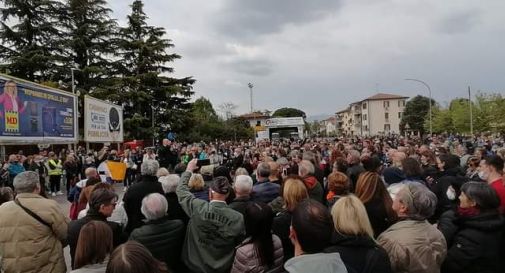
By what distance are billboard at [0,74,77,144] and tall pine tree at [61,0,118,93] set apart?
21.8m

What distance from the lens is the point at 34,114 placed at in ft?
63.4

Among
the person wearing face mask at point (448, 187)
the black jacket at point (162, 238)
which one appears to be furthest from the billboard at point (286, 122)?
the black jacket at point (162, 238)

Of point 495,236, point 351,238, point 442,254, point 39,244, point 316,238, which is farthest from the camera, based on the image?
point 39,244

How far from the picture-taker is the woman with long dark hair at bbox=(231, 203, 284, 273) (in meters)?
3.52

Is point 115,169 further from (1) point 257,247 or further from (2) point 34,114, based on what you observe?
(1) point 257,247

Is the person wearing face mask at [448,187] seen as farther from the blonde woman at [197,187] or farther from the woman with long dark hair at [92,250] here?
the woman with long dark hair at [92,250]

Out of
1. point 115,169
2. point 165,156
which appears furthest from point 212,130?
point 165,156

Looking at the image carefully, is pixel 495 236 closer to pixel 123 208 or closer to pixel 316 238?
pixel 316 238

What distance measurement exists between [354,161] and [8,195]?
5.62 meters

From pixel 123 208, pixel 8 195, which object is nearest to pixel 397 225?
pixel 123 208

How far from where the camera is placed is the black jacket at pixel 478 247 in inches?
138

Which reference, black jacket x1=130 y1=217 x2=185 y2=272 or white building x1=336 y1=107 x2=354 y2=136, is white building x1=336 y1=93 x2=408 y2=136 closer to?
white building x1=336 y1=107 x2=354 y2=136

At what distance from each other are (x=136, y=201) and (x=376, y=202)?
2.77m

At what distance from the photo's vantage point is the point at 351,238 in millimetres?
2877
